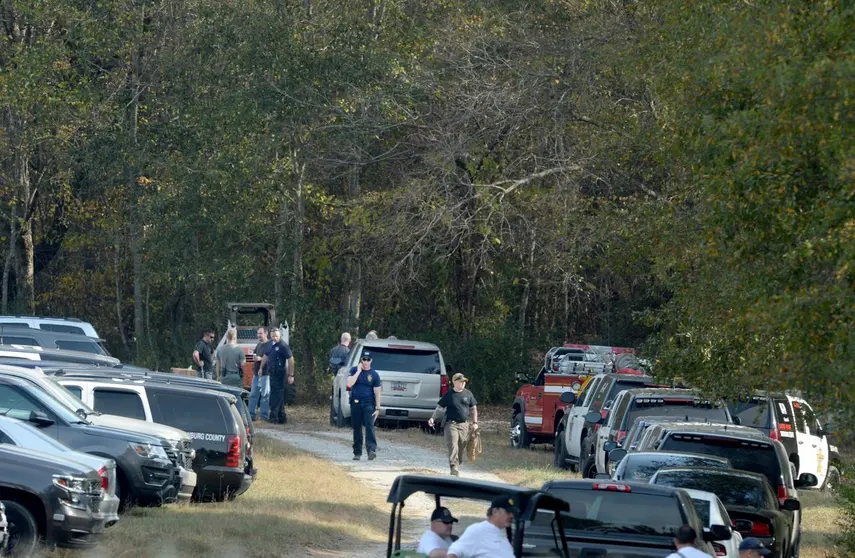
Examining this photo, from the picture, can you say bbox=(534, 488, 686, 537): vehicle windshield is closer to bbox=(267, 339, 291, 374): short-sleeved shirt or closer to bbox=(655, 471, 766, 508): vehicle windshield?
bbox=(655, 471, 766, 508): vehicle windshield

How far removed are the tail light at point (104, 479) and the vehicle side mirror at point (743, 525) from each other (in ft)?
19.5

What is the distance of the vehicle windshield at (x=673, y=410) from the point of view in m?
19.1

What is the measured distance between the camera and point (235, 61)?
3469 centimetres

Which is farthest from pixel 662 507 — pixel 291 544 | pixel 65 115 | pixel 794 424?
pixel 65 115

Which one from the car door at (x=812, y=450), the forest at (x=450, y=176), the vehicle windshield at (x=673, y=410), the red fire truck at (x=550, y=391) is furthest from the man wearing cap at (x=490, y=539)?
the red fire truck at (x=550, y=391)

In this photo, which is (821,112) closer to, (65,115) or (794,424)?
(794,424)

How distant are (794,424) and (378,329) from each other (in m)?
23.3

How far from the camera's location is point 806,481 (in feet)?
62.4

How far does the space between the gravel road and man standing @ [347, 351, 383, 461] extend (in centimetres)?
29

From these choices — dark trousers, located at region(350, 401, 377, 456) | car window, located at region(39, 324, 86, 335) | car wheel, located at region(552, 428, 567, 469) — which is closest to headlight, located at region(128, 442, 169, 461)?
dark trousers, located at region(350, 401, 377, 456)

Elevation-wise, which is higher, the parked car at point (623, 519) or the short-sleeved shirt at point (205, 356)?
the short-sleeved shirt at point (205, 356)

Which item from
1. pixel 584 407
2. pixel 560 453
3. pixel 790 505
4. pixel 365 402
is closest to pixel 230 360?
pixel 365 402

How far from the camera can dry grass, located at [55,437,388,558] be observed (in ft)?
43.4

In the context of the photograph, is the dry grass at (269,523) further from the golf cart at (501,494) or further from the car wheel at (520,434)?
the car wheel at (520,434)
